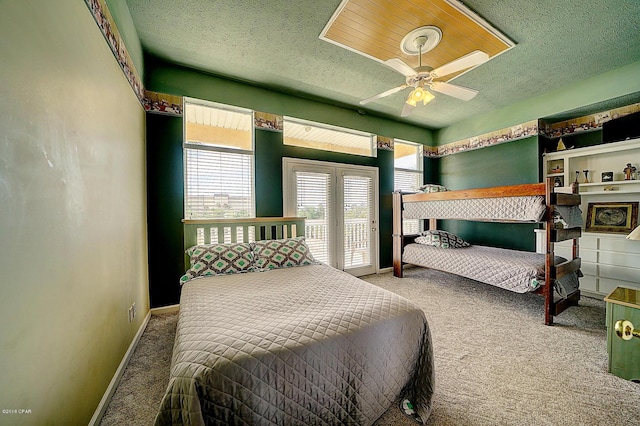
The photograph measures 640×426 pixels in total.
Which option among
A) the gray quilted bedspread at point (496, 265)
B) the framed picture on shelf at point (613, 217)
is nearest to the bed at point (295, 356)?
the gray quilted bedspread at point (496, 265)

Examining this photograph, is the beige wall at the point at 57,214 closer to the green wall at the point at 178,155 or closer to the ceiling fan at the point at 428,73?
the green wall at the point at 178,155

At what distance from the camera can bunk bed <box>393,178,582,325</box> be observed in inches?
96.2

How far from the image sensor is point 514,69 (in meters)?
2.80

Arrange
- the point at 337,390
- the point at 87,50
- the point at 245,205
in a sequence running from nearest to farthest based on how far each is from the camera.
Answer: the point at 337,390, the point at 87,50, the point at 245,205

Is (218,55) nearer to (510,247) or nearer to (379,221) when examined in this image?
(379,221)

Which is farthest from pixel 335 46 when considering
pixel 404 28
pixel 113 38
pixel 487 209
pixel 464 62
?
pixel 487 209

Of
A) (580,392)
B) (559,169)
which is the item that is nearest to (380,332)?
(580,392)

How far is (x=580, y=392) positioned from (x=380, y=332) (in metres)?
1.47

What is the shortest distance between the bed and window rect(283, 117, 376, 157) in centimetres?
248

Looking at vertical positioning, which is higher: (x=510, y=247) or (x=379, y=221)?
(x=379, y=221)

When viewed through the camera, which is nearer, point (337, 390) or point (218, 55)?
point (337, 390)

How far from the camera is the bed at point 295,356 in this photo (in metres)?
0.90

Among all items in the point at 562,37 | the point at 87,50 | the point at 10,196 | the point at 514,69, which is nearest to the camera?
the point at 10,196

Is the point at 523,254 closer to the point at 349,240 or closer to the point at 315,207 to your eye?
the point at 349,240
